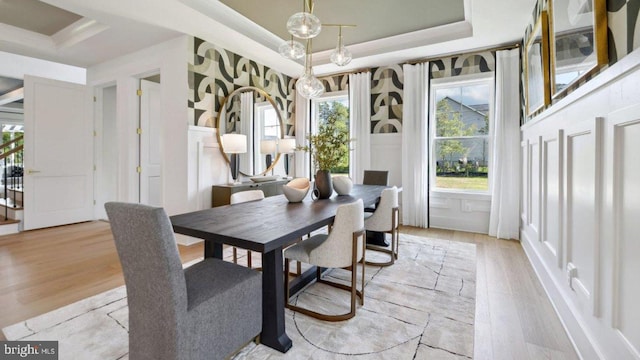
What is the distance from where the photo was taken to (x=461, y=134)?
4.59m

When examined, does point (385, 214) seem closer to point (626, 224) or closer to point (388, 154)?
point (626, 224)

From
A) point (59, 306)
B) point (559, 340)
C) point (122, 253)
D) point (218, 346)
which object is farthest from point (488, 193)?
point (59, 306)

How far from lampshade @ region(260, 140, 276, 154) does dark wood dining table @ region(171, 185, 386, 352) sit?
2978 mm

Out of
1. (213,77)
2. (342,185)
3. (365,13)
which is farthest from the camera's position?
(213,77)

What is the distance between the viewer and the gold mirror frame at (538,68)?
247 centimetres

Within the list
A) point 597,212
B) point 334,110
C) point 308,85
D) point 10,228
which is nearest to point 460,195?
point 334,110

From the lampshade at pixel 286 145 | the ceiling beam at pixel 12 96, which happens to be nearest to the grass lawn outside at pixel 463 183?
the lampshade at pixel 286 145

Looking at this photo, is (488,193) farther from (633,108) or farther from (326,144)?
(633,108)

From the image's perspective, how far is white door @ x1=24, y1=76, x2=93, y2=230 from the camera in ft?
14.7

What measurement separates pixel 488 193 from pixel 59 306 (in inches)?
196

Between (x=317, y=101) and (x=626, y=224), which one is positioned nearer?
(x=626, y=224)

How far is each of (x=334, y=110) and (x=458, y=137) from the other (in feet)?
7.26

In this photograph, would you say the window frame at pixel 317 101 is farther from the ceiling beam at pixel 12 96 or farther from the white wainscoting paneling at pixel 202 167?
the ceiling beam at pixel 12 96

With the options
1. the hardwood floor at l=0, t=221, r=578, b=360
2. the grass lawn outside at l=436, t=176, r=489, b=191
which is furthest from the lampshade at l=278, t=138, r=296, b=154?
the grass lawn outside at l=436, t=176, r=489, b=191
